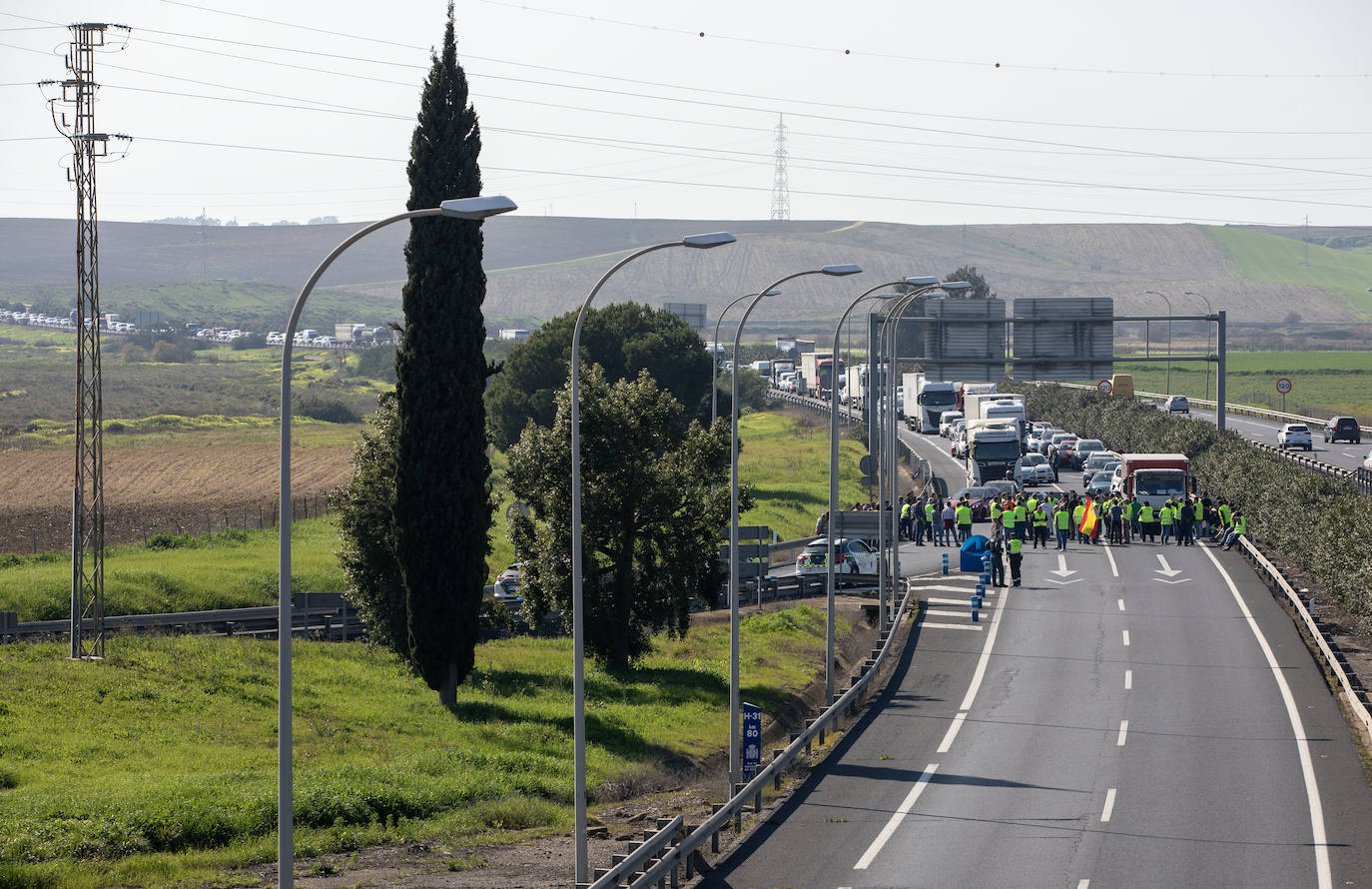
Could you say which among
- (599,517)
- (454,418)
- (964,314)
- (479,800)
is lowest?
(479,800)

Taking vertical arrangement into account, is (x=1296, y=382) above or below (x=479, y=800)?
above

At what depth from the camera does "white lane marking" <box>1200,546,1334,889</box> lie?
20938 millimetres

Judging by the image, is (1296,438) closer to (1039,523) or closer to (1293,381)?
(1039,523)

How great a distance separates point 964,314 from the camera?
227ft

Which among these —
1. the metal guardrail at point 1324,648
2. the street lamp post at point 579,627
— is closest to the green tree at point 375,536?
the street lamp post at point 579,627

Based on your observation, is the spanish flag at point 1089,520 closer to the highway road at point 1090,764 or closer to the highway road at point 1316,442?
the highway road at point 1090,764

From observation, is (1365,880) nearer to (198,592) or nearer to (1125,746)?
(1125,746)

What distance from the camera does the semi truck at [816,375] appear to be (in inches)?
4934

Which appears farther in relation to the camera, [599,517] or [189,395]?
[189,395]

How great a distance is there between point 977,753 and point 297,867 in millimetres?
13137

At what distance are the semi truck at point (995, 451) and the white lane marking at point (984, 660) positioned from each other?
82.0 ft

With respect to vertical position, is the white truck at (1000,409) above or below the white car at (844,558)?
above

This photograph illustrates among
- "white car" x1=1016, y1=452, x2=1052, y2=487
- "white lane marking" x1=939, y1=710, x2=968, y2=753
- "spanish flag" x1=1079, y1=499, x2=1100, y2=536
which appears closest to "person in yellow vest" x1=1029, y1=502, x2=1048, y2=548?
"spanish flag" x1=1079, y1=499, x2=1100, y2=536

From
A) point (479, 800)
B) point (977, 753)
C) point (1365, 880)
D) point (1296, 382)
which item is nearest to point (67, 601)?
point (479, 800)
